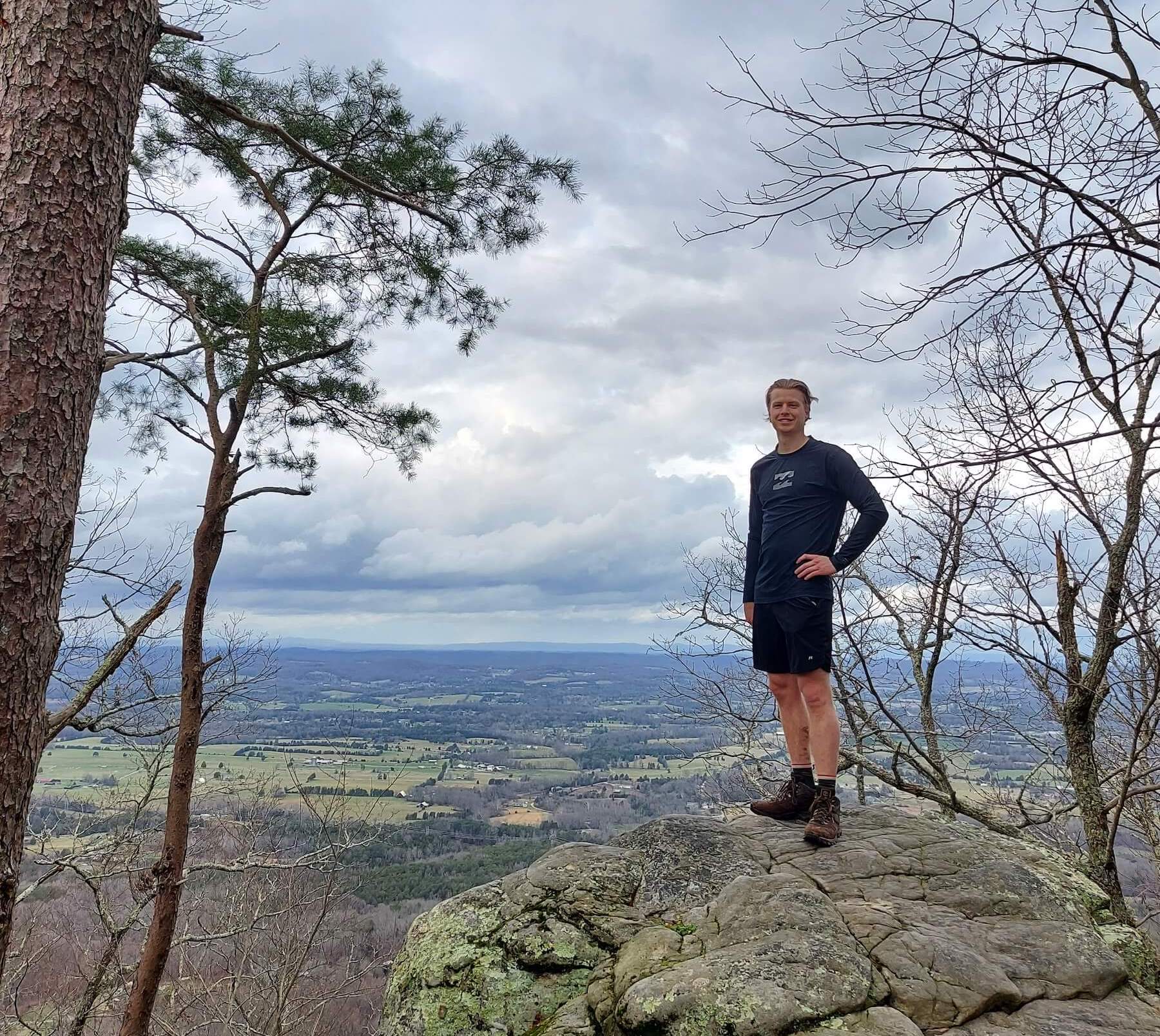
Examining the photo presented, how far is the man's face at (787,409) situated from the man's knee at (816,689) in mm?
1287

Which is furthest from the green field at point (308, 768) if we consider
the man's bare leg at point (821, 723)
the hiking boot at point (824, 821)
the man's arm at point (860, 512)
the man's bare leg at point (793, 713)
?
the man's arm at point (860, 512)

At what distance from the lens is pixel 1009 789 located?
353 inches

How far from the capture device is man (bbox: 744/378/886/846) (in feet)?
11.6

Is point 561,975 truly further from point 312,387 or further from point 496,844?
point 496,844

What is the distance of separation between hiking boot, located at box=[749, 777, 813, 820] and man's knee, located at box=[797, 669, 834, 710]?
64 cm

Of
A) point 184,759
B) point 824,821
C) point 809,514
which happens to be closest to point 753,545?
point 809,514

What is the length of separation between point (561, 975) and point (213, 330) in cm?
573

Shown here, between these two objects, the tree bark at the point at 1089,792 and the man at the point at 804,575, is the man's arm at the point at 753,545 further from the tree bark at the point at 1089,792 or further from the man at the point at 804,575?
the tree bark at the point at 1089,792

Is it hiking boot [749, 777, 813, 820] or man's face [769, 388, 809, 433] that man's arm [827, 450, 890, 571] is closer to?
man's face [769, 388, 809, 433]

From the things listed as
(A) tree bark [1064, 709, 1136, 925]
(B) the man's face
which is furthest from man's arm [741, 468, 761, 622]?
(A) tree bark [1064, 709, 1136, 925]

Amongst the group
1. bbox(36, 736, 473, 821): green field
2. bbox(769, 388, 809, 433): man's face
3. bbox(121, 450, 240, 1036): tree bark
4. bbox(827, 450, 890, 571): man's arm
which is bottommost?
bbox(36, 736, 473, 821): green field

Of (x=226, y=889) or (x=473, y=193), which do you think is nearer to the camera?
(x=473, y=193)

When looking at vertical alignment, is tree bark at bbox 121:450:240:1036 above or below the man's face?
below

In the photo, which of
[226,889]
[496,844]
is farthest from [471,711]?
[226,889]
